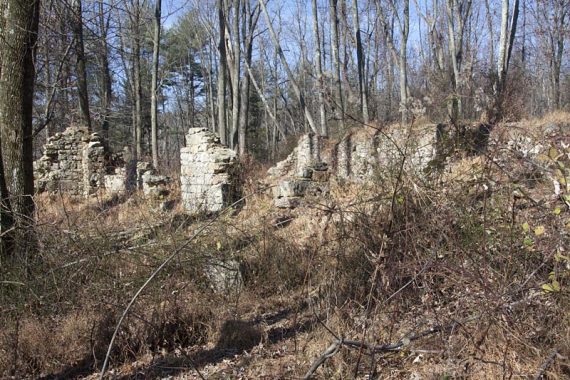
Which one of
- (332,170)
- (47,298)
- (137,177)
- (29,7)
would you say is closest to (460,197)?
(47,298)

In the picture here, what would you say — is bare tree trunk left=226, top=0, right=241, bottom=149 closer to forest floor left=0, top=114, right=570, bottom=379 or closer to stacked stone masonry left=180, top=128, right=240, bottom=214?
stacked stone masonry left=180, top=128, right=240, bottom=214

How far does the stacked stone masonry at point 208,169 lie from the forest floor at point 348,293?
5.28 metres

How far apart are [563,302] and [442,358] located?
0.89 metres

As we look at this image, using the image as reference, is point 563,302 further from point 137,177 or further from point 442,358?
point 137,177

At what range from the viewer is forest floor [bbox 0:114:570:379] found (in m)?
3.08

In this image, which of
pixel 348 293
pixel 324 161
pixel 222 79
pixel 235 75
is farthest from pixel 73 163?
pixel 348 293

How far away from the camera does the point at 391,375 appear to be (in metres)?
3.26

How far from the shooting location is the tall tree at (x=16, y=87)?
213 inches

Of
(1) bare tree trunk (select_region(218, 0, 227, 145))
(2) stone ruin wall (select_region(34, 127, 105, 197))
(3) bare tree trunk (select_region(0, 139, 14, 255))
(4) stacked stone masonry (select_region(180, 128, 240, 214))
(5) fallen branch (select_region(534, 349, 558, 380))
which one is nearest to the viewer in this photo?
(5) fallen branch (select_region(534, 349, 558, 380))

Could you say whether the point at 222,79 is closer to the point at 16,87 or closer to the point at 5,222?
the point at 16,87

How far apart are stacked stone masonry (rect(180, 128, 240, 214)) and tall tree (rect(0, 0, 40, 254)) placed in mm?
5601

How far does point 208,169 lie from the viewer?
11.8m

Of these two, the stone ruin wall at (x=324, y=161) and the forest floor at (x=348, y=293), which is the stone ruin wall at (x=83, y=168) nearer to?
the stone ruin wall at (x=324, y=161)

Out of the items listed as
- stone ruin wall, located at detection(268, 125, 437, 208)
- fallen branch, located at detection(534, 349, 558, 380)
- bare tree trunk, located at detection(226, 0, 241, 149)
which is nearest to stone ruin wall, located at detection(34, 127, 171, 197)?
stone ruin wall, located at detection(268, 125, 437, 208)
